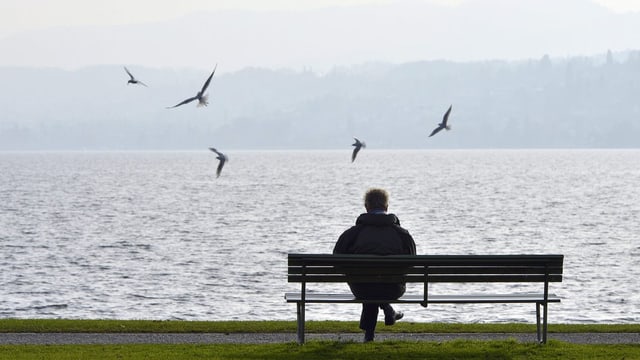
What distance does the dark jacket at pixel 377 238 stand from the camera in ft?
47.4

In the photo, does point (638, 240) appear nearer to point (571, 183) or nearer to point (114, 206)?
point (114, 206)

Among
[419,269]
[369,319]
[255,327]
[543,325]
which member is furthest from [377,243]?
[255,327]

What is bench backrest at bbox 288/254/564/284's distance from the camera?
14.1 meters

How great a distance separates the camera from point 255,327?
55.4ft

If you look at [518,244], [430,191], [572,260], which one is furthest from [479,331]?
[430,191]

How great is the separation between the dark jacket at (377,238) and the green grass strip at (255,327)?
7.50 ft

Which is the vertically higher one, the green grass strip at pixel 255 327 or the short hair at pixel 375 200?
the short hair at pixel 375 200

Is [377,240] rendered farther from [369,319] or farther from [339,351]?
[339,351]

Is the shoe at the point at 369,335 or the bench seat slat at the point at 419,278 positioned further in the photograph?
the shoe at the point at 369,335

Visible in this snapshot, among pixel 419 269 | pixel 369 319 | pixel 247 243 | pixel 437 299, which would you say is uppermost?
pixel 419 269

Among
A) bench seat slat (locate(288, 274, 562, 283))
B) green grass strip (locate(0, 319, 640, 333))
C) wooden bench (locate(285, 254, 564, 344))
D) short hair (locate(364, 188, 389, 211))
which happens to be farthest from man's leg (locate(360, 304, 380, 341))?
green grass strip (locate(0, 319, 640, 333))

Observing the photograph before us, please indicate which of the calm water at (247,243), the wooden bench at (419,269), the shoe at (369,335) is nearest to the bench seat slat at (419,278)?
the wooden bench at (419,269)

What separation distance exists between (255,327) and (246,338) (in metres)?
1.06

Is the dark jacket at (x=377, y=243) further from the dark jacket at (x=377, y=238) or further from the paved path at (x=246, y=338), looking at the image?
the paved path at (x=246, y=338)
